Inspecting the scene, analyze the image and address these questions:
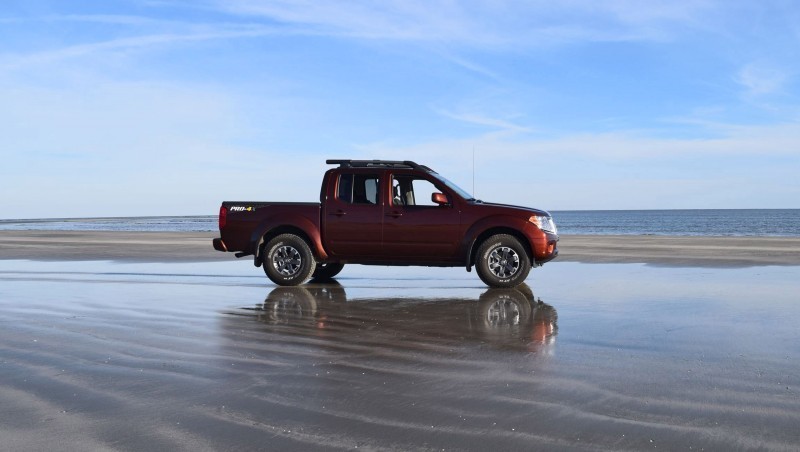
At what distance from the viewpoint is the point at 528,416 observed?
13.6ft

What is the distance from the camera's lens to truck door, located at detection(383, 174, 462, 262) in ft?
38.1

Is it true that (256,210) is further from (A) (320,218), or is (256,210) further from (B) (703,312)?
(B) (703,312)

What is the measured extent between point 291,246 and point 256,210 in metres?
0.89

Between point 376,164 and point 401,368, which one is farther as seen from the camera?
point 376,164

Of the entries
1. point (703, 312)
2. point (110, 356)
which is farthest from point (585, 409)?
point (703, 312)

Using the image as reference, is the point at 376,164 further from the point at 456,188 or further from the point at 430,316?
the point at 430,316

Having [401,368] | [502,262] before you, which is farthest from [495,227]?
[401,368]

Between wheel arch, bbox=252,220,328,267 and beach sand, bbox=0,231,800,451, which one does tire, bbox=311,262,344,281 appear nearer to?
wheel arch, bbox=252,220,328,267

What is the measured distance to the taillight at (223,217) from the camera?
12.3 m

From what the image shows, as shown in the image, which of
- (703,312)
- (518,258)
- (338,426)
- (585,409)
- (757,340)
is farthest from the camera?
(518,258)

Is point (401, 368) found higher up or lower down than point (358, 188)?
lower down

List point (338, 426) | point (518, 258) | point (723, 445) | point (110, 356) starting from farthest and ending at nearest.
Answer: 1. point (518, 258)
2. point (110, 356)
3. point (338, 426)
4. point (723, 445)

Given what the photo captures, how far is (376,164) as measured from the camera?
40.0 feet

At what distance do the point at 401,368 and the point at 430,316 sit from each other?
2.90 meters
